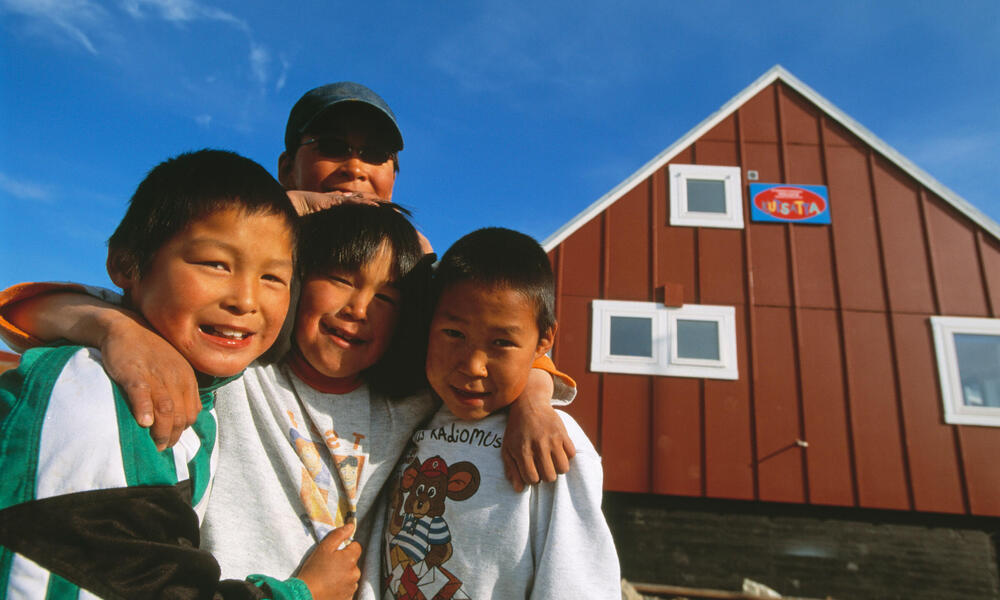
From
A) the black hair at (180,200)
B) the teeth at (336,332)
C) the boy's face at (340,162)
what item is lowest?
the teeth at (336,332)

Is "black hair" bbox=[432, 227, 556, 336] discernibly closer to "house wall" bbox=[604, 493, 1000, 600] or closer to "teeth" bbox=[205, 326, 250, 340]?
"teeth" bbox=[205, 326, 250, 340]

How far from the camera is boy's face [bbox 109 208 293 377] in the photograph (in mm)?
1222

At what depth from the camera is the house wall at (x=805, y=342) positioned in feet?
22.3

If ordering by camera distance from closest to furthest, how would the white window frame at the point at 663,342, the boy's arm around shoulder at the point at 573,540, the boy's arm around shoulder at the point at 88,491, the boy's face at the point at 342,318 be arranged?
1. the boy's arm around shoulder at the point at 88,491
2. the boy's arm around shoulder at the point at 573,540
3. the boy's face at the point at 342,318
4. the white window frame at the point at 663,342

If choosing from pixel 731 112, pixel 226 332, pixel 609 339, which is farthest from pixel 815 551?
pixel 226 332

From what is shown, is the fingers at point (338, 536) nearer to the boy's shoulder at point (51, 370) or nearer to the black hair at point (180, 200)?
the boy's shoulder at point (51, 370)

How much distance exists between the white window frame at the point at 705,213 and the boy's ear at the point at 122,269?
7.45m

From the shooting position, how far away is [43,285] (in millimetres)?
1299

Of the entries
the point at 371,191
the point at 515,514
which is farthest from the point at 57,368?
the point at 371,191

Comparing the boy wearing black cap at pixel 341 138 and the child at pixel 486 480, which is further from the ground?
the boy wearing black cap at pixel 341 138

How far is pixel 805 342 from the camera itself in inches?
286

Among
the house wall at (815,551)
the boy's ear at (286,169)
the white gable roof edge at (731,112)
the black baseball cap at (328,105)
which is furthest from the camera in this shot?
the white gable roof edge at (731,112)

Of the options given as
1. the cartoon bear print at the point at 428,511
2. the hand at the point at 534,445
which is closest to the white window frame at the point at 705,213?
the hand at the point at 534,445

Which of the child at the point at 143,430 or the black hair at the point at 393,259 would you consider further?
the black hair at the point at 393,259
